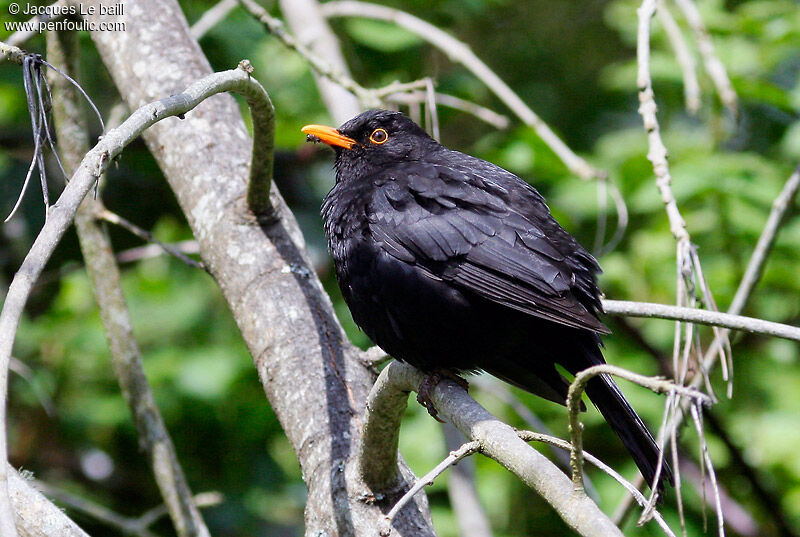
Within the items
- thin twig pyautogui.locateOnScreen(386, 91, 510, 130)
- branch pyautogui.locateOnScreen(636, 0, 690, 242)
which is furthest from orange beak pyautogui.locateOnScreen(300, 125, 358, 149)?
branch pyautogui.locateOnScreen(636, 0, 690, 242)

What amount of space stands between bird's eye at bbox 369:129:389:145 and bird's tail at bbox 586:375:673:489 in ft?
4.93

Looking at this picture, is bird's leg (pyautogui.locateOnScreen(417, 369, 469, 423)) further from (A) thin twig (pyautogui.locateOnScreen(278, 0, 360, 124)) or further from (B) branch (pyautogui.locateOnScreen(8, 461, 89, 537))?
(A) thin twig (pyautogui.locateOnScreen(278, 0, 360, 124))

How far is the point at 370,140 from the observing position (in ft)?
12.4

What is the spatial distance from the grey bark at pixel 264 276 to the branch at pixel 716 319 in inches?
35.4

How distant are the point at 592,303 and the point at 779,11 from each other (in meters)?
3.40

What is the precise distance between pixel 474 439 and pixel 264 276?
1297mm

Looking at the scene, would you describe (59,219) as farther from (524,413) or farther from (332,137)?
(524,413)

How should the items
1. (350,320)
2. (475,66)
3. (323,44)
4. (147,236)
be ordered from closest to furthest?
(147,236)
(475,66)
(323,44)
(350,320)

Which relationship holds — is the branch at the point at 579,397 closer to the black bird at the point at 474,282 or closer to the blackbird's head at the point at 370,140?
the black bird at the point at 474,282

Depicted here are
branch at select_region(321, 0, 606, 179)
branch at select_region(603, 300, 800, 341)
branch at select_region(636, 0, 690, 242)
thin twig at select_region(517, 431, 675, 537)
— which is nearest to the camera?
thin twig at select_region(517, 431, 675, 537)

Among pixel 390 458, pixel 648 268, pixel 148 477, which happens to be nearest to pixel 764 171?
pixel 648 268

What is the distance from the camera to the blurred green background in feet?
15.8

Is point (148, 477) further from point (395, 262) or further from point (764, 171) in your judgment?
point (764, 171)

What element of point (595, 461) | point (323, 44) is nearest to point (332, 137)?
point (323, 44)
